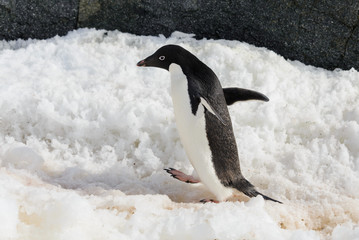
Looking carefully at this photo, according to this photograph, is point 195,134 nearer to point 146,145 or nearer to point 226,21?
point 146,145

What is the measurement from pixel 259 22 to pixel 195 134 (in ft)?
4.83

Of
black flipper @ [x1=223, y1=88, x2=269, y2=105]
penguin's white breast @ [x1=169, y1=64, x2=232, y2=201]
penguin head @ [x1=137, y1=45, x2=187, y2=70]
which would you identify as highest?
penguin head @ [x1=137, y1=45, x2=187, y2=70]

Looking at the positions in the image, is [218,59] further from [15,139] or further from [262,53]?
[15,139]

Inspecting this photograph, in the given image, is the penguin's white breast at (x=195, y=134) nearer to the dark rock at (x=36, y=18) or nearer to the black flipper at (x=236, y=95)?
the black flipper at (x=236, y=95)

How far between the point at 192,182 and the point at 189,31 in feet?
4.65

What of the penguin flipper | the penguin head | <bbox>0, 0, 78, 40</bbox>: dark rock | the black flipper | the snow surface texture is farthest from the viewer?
<bbox>0, 0, 78, 40</bbox>: dark rock

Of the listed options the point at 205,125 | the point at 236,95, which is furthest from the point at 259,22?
the point at 205,125

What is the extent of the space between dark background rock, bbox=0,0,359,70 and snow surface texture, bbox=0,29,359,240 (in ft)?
0.40

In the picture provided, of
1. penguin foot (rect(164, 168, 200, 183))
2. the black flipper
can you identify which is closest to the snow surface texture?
penguin foot (rect(164, 168, 200, 183))

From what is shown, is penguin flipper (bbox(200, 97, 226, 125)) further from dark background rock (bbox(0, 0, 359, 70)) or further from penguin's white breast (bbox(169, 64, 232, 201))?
dark background rock (bbox(0, 0, 359, 70))

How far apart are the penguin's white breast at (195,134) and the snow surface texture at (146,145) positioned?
0.12 metres

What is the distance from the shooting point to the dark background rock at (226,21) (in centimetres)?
290

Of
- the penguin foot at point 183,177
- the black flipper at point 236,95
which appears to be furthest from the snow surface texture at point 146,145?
the black flipper at point 236,95

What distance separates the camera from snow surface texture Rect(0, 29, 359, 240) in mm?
1445
